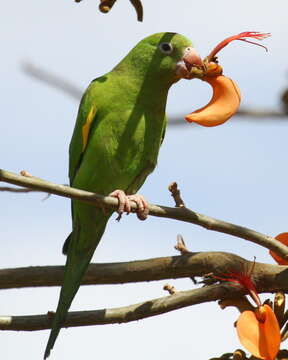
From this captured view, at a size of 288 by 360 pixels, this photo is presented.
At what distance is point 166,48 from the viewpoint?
13.5 ft

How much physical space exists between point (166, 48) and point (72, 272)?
1.59 meters

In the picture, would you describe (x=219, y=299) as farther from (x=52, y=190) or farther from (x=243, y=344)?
(x=52, y=190)

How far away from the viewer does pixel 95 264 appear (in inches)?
132

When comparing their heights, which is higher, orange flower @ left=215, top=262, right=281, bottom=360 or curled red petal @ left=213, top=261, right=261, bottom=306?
curled red petal @ left=213, top=261, right=261, bottom=306

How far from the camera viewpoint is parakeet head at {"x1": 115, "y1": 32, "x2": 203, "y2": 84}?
399 centimetres

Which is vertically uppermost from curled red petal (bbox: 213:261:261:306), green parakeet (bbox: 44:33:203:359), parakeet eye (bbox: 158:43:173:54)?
parakeet eye (bbox: 158:43:173:54)

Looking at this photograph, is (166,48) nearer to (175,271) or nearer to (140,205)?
(140,205)

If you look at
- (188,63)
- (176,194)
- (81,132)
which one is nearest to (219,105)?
(176,194)

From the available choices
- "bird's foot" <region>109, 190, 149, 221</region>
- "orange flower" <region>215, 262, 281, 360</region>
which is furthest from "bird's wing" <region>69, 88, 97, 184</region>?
"orange flower" <region>215, 262, 281, 360</region>

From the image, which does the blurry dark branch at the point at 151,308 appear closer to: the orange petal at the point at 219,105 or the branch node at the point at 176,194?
the branch node at the point at 176,194

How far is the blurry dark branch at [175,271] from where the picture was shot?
2992mm

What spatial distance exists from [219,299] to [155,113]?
5.05 feet

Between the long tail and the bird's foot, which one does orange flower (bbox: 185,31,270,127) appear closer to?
the bird's foot

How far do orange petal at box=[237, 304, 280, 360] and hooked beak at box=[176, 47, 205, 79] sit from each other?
1779 millimetres
